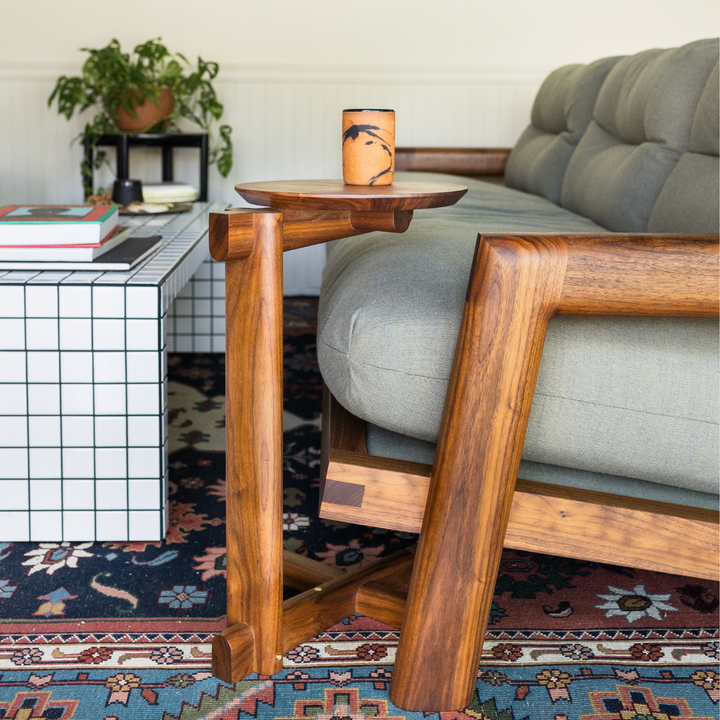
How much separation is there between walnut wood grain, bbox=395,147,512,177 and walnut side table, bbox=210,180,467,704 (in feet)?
5.80

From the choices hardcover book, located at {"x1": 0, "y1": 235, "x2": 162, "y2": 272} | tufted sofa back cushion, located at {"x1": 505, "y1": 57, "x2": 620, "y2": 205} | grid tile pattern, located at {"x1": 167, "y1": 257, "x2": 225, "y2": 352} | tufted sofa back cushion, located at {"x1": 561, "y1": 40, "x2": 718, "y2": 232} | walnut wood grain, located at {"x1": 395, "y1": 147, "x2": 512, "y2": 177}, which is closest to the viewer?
hardcover book, located at {"x1": 0, "y1": 235, "x2": 162, "y2": 272}

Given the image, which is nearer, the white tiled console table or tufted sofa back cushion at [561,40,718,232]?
the white tiled console table

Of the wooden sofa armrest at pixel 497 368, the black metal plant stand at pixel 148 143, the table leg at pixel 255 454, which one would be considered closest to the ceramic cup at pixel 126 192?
the black metal plant stand at pixel 148 143

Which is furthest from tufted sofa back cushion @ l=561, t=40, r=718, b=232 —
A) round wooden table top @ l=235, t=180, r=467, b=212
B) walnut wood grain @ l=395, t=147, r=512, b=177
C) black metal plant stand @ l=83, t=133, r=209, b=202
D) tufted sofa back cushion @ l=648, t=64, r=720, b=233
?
black metal plant stand @ l=83, t=133, r=209, b=202

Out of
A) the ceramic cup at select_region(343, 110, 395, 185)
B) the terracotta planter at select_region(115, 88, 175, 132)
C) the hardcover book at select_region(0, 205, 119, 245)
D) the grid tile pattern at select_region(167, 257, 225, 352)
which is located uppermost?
the terracotta planter at select_region(115, 88, 175, 132)

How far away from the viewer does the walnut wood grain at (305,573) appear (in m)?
0.95

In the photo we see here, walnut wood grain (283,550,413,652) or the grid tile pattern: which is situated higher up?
the grid tile pattern

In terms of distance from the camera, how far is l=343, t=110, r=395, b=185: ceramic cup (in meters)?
0.80

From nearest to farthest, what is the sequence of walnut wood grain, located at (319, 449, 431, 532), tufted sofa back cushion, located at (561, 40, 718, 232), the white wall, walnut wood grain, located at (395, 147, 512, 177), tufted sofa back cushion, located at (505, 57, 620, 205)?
1. walnut wood grain, located at (319, 449, 431, 532)
2. tufted sofa back cushion, located at (561, 40, 718, 232)
3. tufted sofa back cushion, located at (505, 57, 620, 205)
4. walnut wood grain, located at (395, 147, 512, 177)
5. the white wall

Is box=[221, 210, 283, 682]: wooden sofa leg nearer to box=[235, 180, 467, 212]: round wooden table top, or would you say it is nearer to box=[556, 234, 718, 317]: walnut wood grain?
box=[235, 180, 467, 212]: round wooden table top

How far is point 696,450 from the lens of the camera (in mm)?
759

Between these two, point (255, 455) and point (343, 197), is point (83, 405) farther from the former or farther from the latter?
point (343, 197)

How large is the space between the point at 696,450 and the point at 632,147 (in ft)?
3.70

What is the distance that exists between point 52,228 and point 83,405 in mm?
265
